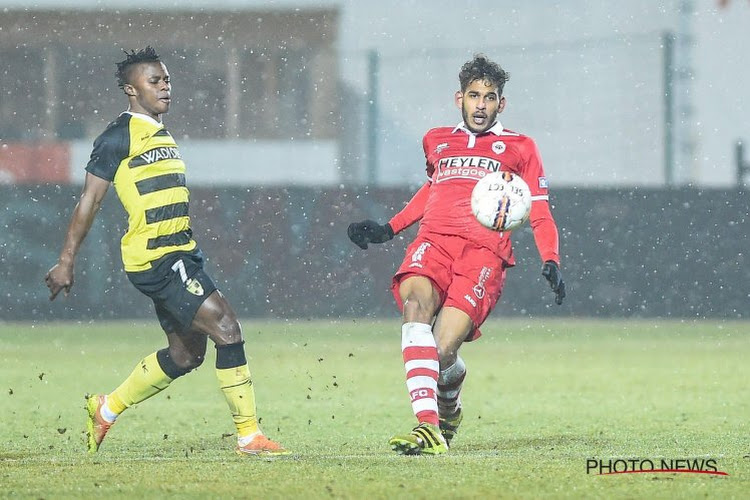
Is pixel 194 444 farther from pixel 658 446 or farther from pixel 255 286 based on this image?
pixel 255 286

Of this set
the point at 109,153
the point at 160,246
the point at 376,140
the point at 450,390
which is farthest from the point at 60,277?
the point at 376,140

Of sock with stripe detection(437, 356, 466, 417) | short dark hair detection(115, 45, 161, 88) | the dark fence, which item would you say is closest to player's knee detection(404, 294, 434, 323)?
sock with stripe detection(437, 356, 466, 417)

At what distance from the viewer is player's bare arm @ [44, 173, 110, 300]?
6.22 metres

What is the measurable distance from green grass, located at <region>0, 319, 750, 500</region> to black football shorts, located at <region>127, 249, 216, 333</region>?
64cm

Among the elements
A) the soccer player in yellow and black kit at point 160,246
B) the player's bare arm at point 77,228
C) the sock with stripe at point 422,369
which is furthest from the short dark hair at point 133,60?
the sock with stripe at point 422,369

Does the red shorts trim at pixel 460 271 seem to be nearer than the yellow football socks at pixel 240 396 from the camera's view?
No

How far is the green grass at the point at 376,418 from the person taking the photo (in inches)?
205

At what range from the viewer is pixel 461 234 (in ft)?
21.6

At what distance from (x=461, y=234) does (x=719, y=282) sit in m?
11.1

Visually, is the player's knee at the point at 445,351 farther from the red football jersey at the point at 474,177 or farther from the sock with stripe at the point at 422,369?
the red football jersey at the point at 474,177

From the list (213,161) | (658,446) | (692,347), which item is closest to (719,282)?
(692,347)

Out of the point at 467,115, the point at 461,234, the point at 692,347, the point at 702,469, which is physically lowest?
the point at 692,347

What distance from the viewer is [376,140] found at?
727 inches

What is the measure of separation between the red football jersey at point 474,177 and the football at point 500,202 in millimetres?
99
